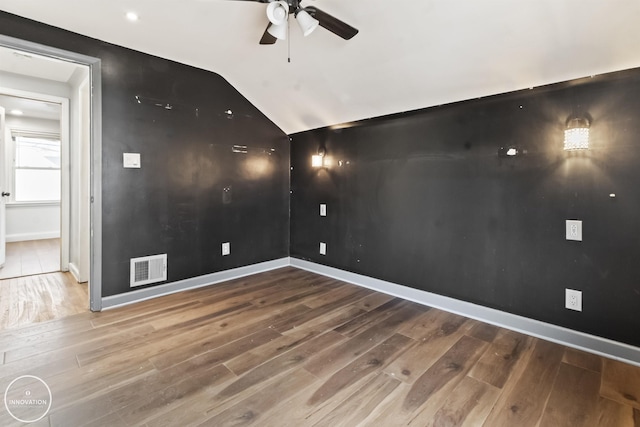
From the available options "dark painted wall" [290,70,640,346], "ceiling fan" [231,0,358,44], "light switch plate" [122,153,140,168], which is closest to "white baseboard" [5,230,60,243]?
"light switch plate" [122,153,140,168]

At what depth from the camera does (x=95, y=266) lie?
105 inches

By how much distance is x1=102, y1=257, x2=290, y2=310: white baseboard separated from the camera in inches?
111

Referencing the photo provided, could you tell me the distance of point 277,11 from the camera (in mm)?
1723

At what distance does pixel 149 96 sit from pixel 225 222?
5.07 feet

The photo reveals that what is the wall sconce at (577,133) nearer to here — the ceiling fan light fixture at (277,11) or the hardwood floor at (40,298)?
the ceiling fan light fixture at (277,11)

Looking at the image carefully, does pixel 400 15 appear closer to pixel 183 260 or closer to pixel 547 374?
pixel 547 374

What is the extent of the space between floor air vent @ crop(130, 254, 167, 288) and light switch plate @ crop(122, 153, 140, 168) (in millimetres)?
922

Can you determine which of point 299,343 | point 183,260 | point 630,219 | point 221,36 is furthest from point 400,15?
point 183,260

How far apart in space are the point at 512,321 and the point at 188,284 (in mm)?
3212

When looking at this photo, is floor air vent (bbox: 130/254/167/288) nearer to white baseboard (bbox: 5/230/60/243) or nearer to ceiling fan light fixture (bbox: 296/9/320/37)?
ceiling fan light fixture (bbox: 296/9/320/37)

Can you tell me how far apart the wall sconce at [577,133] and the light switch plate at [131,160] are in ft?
12.1

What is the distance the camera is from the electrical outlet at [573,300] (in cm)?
218

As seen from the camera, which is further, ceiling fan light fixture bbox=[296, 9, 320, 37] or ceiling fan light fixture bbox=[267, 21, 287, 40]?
ceiling fan light fixture bbox=[267, 21, 287, 40]

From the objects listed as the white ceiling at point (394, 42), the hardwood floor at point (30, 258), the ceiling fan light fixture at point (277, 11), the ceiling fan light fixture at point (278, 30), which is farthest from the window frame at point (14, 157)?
the ceiling fan light fixture at point (277, 11)
